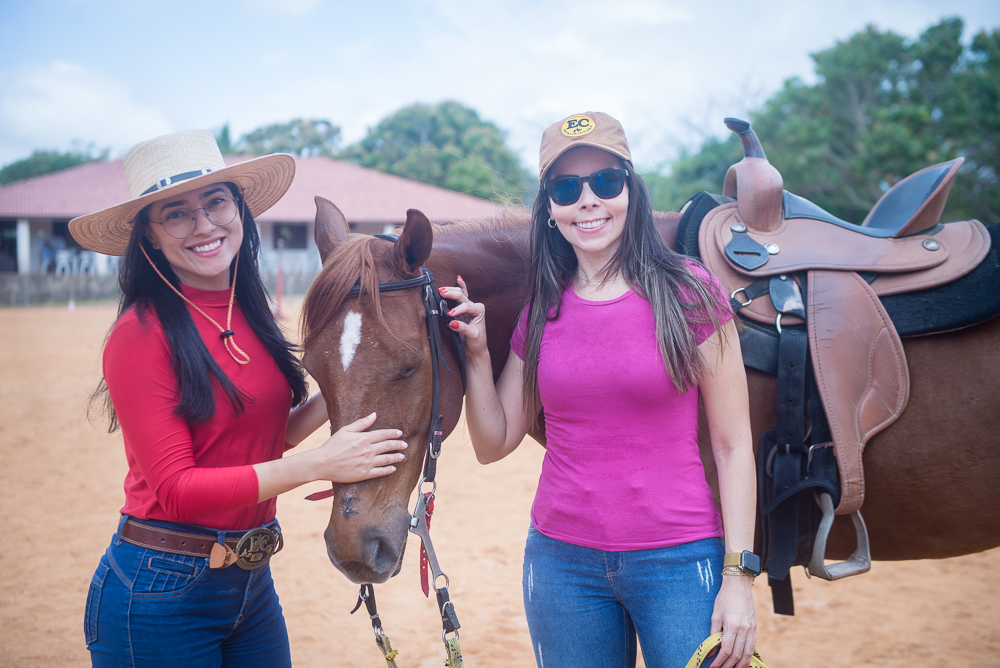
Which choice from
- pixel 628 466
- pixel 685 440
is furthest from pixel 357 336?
pixel 685 440

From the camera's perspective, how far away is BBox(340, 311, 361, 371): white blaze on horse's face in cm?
157

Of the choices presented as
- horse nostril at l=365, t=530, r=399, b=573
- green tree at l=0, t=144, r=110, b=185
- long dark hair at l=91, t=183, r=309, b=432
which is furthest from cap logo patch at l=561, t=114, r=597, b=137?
green tree at l=0, t=144, r=110, b=185

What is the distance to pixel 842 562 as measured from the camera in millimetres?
1880

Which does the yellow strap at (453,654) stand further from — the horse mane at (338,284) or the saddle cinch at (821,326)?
the saddle cinch at (821,326)

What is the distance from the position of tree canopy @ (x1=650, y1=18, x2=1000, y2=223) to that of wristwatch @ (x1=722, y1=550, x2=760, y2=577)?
13.2 m

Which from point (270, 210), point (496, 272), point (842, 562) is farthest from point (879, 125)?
point (270, 210)

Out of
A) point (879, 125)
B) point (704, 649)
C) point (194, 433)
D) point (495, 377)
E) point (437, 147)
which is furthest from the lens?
point (437, 147)

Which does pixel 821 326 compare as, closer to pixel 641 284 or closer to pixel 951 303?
pixel 951 303

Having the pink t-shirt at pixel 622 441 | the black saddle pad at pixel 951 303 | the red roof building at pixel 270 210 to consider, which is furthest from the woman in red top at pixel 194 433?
the red roof building at pixel 270 210

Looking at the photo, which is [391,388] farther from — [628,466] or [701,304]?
[701,304]

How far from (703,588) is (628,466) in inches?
12.7

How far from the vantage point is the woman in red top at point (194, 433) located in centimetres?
148

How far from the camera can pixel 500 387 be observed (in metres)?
1.85

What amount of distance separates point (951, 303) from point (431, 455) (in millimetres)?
1654
